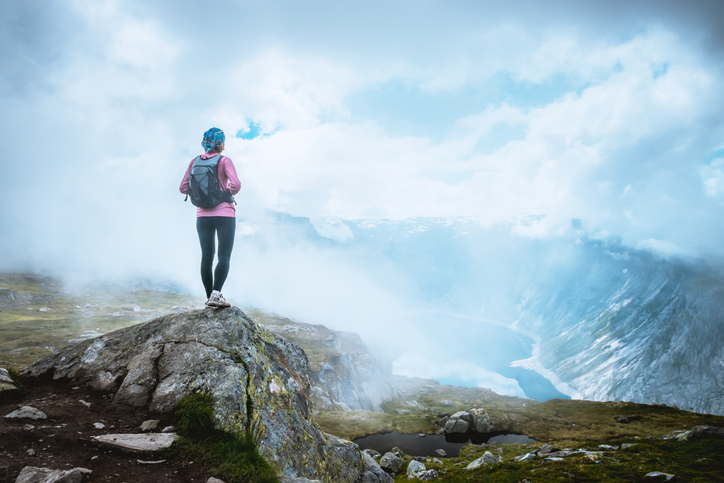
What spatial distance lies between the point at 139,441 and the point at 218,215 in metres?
7.64

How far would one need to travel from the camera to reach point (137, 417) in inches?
377

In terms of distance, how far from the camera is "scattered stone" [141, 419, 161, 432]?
8.91m

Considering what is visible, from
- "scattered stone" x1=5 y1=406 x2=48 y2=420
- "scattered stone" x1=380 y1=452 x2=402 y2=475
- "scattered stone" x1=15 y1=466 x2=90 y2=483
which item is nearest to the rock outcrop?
"scattered stone" x1=380 y1=452 x2=402 y2=475

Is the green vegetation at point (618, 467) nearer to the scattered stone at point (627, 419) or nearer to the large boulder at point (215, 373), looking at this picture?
the large boulder at point (215, 373)

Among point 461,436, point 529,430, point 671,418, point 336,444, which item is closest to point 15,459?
point 336,444

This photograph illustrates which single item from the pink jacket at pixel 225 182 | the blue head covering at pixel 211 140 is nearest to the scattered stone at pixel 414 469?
the pink jacket at pixel 225 182

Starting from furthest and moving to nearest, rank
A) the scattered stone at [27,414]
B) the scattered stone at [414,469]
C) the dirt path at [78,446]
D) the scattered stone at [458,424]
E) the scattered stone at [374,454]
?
the scattered stone at [458,424] < the scattered stone at [374,454] < the scattered stone at [414,469] < the scattered stone at [27,414] < the dirt path at [78,446]

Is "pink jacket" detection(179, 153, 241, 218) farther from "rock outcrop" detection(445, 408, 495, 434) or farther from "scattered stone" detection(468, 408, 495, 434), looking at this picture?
"scattered stone" detection(468, 408, 495, 434)

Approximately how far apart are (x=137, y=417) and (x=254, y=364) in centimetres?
392

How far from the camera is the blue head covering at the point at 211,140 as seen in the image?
42.3 feet

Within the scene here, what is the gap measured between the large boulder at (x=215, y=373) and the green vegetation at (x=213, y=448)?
1.43ft

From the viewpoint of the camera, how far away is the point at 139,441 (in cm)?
804

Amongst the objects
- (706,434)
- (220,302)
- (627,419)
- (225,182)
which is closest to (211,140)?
(225,182)

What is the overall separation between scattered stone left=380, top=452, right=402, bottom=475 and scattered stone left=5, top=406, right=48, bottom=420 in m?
88.1
